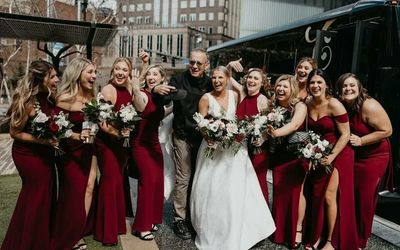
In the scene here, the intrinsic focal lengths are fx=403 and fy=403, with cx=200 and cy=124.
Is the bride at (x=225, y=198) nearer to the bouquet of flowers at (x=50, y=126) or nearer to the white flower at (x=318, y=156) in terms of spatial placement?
the white flower at (x=318, y=156)

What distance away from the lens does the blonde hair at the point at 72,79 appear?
429 centimetres

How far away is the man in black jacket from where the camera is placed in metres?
4.98

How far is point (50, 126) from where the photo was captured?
12.6 feet

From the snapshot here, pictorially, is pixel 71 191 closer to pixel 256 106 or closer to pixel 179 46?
pixel 256 106

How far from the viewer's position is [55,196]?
4371 millimetres

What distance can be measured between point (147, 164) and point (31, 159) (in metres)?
1.43

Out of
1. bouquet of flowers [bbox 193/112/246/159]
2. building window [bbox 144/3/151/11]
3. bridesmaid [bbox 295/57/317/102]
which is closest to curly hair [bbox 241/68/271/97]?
bridesmaid [bbox 295/57/317/102]

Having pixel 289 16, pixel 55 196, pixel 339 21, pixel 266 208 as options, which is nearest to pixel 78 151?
pixel 55 196

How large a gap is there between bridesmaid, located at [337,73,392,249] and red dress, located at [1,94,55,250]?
3.28m

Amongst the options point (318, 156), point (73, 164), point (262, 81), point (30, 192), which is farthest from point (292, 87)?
point (30, 192)

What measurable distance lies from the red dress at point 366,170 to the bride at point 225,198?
1084 mm

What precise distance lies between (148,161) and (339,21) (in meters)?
5.11

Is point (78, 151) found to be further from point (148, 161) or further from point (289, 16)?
point (289, 16)

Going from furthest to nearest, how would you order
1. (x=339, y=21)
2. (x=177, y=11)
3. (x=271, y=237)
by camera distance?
(x=177, y=11) → (x=339, y=21) → (x=271, y=237)
